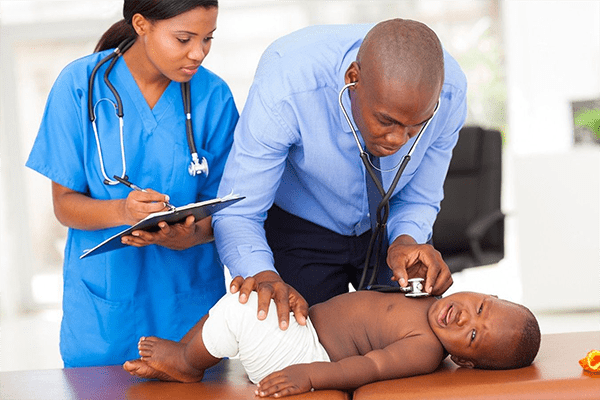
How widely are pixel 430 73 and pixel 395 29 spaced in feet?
0.40

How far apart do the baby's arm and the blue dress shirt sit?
293 millimetres

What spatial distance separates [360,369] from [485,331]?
297 mm

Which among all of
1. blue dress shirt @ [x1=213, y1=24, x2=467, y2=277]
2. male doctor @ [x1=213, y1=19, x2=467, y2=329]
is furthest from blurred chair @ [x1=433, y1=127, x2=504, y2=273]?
blue dress shirt @ [x1=213, y1=24, x2=467, y2=277]

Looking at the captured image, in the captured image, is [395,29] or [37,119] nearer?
[395,29]

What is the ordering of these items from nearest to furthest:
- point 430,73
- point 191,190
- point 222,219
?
point 430,73
point 222,219
point 191,190

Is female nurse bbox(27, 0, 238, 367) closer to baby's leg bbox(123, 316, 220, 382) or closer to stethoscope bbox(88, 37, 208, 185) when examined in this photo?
stethoscope bbox(88, 37, 208, 185)

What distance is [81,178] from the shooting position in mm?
1769

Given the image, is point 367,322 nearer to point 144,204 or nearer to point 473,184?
point 144,204

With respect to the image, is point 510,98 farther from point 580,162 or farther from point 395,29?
point 395,29

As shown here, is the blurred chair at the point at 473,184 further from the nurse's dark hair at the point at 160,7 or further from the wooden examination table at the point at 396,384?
the nurse's dark hair at the point at 160,7

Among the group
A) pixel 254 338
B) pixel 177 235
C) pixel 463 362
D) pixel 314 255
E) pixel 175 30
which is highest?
pixel 175 30

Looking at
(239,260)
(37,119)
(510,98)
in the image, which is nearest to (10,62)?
(37,119)

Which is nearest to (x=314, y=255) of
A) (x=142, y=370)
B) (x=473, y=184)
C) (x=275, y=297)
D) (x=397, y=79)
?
(x=275, y=297)

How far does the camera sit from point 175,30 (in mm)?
1641
